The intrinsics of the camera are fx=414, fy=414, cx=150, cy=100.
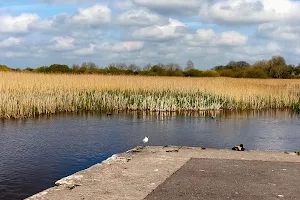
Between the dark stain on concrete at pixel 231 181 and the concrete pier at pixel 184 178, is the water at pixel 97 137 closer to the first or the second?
the concrete pier at pixel 184 178

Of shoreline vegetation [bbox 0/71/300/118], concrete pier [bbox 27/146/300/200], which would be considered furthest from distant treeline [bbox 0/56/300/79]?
concrete pier [bbox 27/146/300/200]

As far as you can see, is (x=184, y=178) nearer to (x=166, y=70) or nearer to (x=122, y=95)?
(x=122, y=95)

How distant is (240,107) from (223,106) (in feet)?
3.39

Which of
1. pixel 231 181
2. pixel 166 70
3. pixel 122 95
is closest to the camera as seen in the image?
pixel 231 181

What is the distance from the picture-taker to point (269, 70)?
4878cm

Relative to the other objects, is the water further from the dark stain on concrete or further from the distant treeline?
the distant treeline

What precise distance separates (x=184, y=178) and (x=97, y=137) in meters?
6.18

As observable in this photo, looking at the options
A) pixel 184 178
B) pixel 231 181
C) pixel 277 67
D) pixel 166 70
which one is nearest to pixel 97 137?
pixel 184 178

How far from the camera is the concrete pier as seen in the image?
217 inches

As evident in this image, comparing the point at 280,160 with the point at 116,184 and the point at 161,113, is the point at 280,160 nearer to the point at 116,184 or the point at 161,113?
the point at 116,184

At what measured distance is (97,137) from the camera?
1217 centimetres

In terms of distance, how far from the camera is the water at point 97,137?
7.88m

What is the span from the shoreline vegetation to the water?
1.19m

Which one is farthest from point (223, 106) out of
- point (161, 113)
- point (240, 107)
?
point (161, 113)
